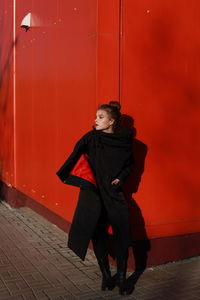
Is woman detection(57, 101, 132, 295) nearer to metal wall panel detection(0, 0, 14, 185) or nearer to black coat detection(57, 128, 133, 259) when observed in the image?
black coat detection(57, 128, 133, 259)

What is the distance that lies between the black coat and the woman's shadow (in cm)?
51

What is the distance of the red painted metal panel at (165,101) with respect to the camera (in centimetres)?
473

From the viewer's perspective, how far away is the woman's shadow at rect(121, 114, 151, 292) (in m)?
4.75

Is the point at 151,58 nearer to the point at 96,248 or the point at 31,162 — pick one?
the point at 96,248

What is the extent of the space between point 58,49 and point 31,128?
174 centimetres

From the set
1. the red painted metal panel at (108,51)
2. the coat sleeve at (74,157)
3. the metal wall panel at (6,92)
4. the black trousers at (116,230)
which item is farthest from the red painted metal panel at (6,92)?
the black trousers at (116,230)

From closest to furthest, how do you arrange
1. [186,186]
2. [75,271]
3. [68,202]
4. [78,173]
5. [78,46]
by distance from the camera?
[78,173] → [75,271] → [186,186] → [78,46] → [68,202]

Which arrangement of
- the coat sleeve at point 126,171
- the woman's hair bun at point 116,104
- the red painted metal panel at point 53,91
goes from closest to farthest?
the coat sleeve at point 126,171 → the woman's hair bun at point 116,104 → the red painted metal panel at point 53,91

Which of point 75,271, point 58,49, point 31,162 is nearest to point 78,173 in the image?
point 75,271

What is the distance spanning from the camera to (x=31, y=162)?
7.42 meters

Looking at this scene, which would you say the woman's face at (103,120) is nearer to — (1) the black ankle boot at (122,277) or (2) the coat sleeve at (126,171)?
(2) the coat sleeve at (126,171)

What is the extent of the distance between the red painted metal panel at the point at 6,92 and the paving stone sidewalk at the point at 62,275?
2.83 m

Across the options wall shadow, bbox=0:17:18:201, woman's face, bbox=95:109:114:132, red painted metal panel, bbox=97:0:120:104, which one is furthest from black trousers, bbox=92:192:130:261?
wall shadow, bbox=0:17:18:201

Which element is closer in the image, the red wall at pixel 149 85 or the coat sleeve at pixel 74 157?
the coat sleeve at pixel 74 157
